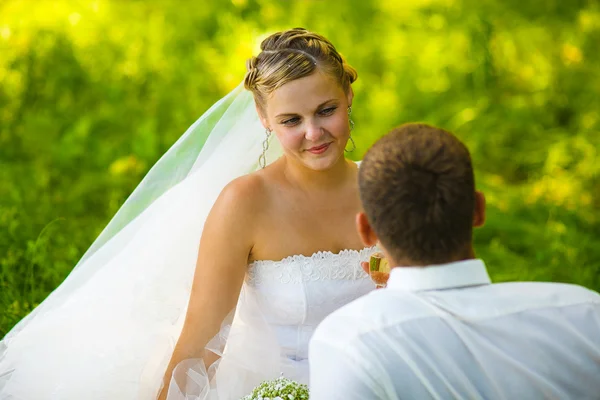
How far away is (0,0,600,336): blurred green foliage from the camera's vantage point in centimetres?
524

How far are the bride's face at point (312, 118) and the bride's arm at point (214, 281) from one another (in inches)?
13.7

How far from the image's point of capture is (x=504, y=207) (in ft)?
18.7

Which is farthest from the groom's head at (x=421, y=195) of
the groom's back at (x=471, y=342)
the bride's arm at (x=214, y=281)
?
the bride's arm at (x=214, y=281)

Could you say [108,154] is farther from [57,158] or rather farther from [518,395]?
[518,395]

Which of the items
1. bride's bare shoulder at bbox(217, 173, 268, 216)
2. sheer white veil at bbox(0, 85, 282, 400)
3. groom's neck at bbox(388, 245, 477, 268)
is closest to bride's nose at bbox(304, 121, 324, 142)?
bride's bare shoulder at bbox(217, 173, 268, 216)

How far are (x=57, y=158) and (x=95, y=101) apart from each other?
103 cm

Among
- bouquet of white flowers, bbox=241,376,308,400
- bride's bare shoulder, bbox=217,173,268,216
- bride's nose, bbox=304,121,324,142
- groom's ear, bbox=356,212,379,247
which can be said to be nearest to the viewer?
groom's ear, bbox=356,212,379,247

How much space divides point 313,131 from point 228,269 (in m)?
0.62

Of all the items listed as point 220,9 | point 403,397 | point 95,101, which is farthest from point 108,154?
point 403,397

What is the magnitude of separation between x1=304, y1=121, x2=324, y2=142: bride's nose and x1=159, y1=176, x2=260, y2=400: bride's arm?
0.40 metres

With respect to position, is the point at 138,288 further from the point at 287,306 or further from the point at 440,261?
the point at 440,261

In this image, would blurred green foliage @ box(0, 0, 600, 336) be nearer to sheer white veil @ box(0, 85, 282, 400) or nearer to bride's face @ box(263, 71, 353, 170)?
sheer white veil @ box(0, 85, 282, 400)

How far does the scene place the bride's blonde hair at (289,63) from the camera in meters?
2.82

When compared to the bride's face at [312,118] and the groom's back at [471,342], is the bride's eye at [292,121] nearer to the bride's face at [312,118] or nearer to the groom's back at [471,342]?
the bride's face at [312,118]
